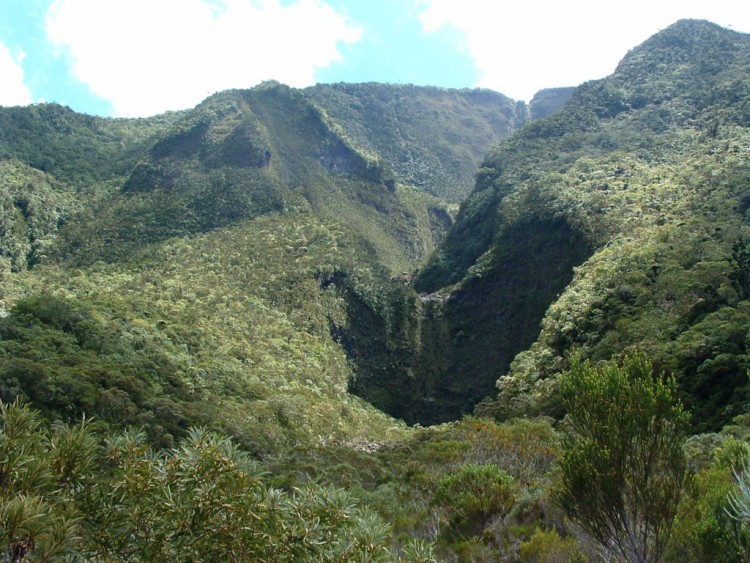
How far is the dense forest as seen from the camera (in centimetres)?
738

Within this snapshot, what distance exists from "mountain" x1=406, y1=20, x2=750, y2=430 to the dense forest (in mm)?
371

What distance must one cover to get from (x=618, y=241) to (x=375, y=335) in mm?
37824

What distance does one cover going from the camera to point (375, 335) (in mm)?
85312

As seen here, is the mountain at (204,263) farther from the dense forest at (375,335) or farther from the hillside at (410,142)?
the hillside at (410,142)

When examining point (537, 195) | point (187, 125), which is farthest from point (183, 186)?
point (537, 195)

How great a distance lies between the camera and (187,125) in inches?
4722

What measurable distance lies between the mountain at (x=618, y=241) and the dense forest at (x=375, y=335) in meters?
0.37

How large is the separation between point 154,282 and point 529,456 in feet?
181

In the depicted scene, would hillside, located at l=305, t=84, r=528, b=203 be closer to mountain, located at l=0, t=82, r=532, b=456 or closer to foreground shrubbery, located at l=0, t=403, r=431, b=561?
mountain, located at l=0, t=82, r=532, b=456

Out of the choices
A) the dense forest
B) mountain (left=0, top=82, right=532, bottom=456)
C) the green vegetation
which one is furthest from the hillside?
the green vegetation

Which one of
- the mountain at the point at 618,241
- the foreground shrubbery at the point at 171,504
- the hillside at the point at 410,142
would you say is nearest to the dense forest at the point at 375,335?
the foreground shrubbery at the point at 171,504

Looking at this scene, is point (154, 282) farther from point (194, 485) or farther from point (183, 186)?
point (194, 485)

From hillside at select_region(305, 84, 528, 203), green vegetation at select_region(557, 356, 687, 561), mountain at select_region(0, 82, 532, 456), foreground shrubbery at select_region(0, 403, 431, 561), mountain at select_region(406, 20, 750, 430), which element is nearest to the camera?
foreground shrubbery at select_region(0, 403, 431, 561)

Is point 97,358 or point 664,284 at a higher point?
point 664,284
